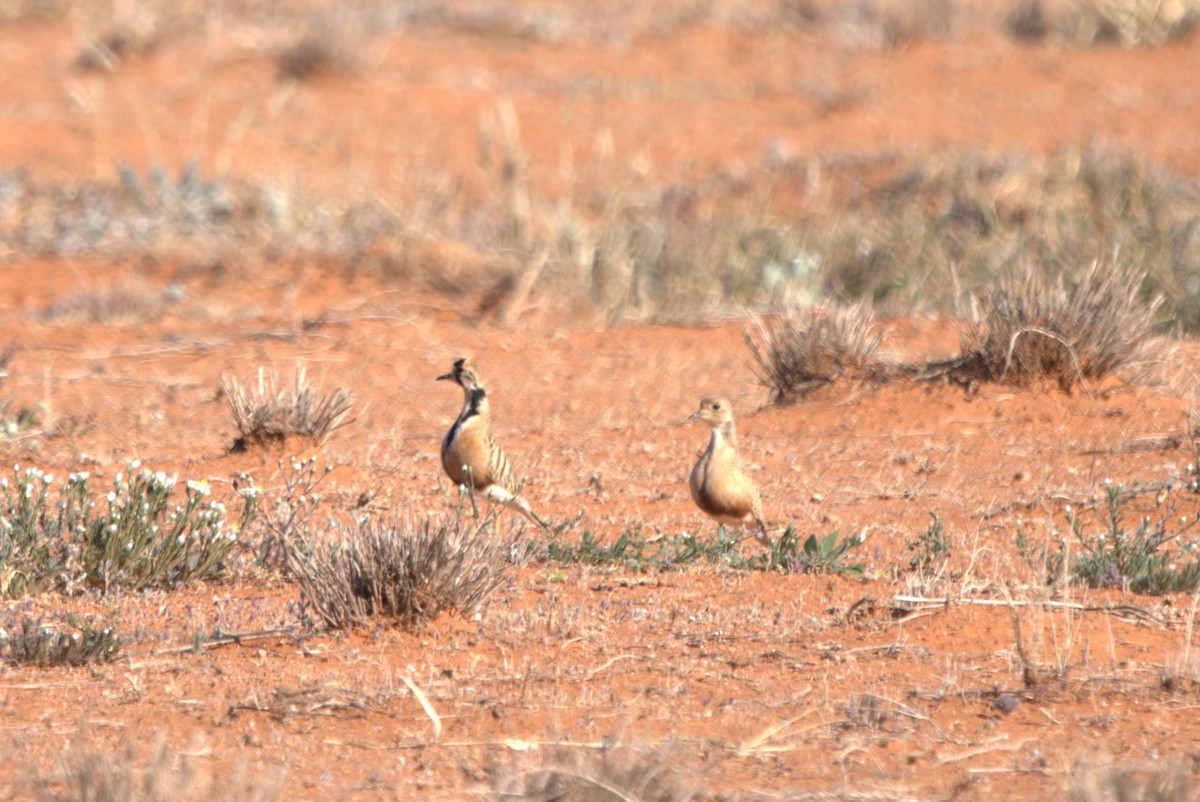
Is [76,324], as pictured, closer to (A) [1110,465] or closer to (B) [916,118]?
(A) [1110,465]

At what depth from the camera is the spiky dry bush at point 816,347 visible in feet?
34.4

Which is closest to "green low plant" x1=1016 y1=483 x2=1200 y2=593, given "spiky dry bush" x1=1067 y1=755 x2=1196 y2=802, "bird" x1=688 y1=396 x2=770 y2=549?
"bird" x1=688 y1=396 x2=770 y2=549

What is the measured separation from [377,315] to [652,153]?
705 centimetres

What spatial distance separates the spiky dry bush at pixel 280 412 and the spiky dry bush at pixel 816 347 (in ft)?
8.13

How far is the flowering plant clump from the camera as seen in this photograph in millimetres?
7055

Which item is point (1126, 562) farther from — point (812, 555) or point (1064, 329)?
point (1064, 329)

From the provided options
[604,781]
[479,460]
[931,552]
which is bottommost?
[931,552]

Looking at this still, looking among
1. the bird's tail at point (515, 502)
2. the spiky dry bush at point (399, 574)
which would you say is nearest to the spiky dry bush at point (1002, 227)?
the bird's tail at point (515, 502)

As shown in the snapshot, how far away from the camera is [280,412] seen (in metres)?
9.33

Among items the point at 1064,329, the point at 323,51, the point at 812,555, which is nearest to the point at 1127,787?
the point at 812,555

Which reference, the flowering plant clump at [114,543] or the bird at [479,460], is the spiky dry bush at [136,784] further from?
the bird at [479,460]

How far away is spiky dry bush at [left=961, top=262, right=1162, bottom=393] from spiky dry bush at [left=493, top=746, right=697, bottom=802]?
5724 millimetres

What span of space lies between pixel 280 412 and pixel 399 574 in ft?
10.8

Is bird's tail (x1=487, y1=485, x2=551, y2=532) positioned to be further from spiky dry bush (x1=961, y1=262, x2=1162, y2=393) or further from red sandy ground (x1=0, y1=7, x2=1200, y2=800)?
spiky dry bush (x1=961, y1=262, x2=1162, y2=393)
